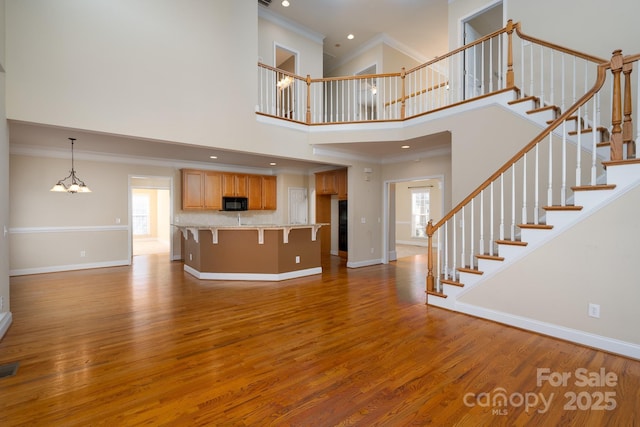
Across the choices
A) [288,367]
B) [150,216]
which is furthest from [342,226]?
[150,216]

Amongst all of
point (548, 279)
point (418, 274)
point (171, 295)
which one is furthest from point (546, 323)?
point (171, 295)

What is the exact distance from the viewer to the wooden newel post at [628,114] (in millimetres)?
2736

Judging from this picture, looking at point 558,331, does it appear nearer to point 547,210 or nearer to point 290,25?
point 547,210

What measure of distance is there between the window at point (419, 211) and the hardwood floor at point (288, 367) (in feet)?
24.6

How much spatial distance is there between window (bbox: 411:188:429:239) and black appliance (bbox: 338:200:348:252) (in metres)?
4.08

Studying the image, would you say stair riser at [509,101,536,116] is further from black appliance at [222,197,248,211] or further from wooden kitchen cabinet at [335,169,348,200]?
black appliance at [222,197,248,211]

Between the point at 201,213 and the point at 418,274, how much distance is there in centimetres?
582

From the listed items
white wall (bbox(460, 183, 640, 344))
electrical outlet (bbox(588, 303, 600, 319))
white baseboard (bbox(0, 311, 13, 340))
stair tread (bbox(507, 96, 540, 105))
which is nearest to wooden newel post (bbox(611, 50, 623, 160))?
white wall (bbox(460, 183, 640, 344))

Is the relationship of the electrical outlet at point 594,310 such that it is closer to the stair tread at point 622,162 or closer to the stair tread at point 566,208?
the stair tread at point 566,208

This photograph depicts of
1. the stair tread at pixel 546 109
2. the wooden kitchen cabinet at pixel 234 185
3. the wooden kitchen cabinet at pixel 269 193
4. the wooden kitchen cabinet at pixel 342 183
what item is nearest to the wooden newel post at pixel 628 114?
the stair tread at pixel 546 109

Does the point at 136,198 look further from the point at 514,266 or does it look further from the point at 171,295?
the point at 514,266

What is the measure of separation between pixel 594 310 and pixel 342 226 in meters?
5.95

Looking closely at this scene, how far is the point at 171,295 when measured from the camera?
14.7 ft

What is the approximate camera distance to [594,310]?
273 cm
